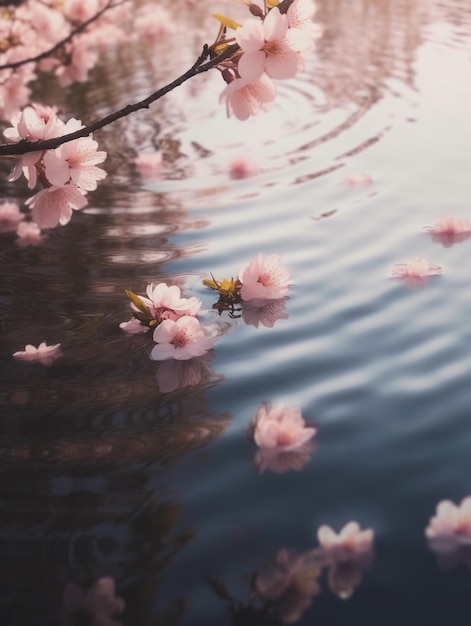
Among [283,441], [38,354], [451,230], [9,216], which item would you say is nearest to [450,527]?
[283,441]

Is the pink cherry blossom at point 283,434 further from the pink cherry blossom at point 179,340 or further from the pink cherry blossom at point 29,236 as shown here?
the pink cherry blossom at point 29,236

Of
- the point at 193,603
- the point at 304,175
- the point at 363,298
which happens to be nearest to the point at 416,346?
the point at 363,298

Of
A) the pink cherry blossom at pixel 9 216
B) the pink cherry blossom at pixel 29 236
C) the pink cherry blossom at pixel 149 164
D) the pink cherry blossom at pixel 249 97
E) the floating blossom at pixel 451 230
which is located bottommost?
the pink cherry blossom at pixel 249 97

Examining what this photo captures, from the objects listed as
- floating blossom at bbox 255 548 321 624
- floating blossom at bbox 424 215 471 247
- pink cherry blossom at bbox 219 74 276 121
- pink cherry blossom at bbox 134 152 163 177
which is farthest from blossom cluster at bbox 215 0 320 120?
pink cherry blossom at bbox 134 152 163 177

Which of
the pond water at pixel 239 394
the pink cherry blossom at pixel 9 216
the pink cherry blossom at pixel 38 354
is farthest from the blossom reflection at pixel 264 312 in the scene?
the pink cherry blossom at pixel 9 216

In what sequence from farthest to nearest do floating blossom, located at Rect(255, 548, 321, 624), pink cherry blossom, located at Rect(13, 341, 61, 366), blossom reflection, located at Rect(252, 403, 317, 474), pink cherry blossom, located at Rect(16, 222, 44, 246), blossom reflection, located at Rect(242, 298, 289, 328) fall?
pink cherry blossom, located at Rect(16, 222, 44, 246) < blossom reflection, located at Rect(242, 298, 289, 328) < pink cherry blossom, located at Rect(13, 341, 61, 366) < blossom reflection, located at Rect(252, 403, 317, 474) < floating blossom, located at Rect(255, 548, 321, 624)

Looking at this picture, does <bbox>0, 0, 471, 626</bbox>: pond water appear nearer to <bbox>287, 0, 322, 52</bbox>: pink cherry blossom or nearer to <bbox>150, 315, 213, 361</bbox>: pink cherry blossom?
<bbox>150, 315, 213, 361</bbox>: pink cherry blossom

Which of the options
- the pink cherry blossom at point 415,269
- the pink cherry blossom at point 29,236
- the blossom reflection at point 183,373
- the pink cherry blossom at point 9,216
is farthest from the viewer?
the pink cherry blossom at point 9,216
